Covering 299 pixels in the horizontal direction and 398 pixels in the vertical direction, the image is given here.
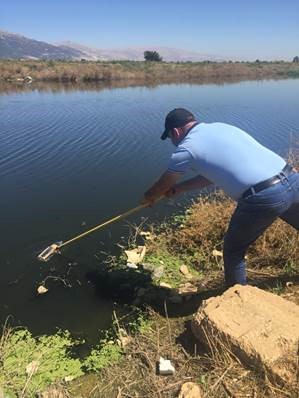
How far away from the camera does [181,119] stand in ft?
11.9

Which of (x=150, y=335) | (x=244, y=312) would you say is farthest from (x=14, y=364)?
(x=244, y=312)

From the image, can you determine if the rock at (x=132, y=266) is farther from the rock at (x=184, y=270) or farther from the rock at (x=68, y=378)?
the rock at (x=68, y=378)

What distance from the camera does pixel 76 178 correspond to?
10070mm

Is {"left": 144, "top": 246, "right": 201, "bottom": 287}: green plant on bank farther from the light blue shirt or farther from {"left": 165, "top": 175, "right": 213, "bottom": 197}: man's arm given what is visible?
the light blue shirt

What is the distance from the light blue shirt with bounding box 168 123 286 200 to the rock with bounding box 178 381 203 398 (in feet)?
5.10

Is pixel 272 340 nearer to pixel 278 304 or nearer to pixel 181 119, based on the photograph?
pixel 278 304

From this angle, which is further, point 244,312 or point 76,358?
point 76,358

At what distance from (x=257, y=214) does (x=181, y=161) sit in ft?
2.56

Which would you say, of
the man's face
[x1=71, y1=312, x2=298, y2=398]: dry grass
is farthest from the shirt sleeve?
[x1=71, y1=312, x2=298, y2=398]: dry grass

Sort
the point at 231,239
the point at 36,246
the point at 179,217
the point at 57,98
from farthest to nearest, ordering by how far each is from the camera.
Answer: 1. the point at 57,98
2. the point at 179,217
3. the point at 36,246
4. the point at 231,239

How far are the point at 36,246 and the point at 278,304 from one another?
163 inches

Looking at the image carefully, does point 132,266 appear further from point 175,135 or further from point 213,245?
point 175,135

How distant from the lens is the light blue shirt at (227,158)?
3328mm

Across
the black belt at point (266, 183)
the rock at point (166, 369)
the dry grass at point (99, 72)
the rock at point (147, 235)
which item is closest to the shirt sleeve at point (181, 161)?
the black belt at point (266, 183)
